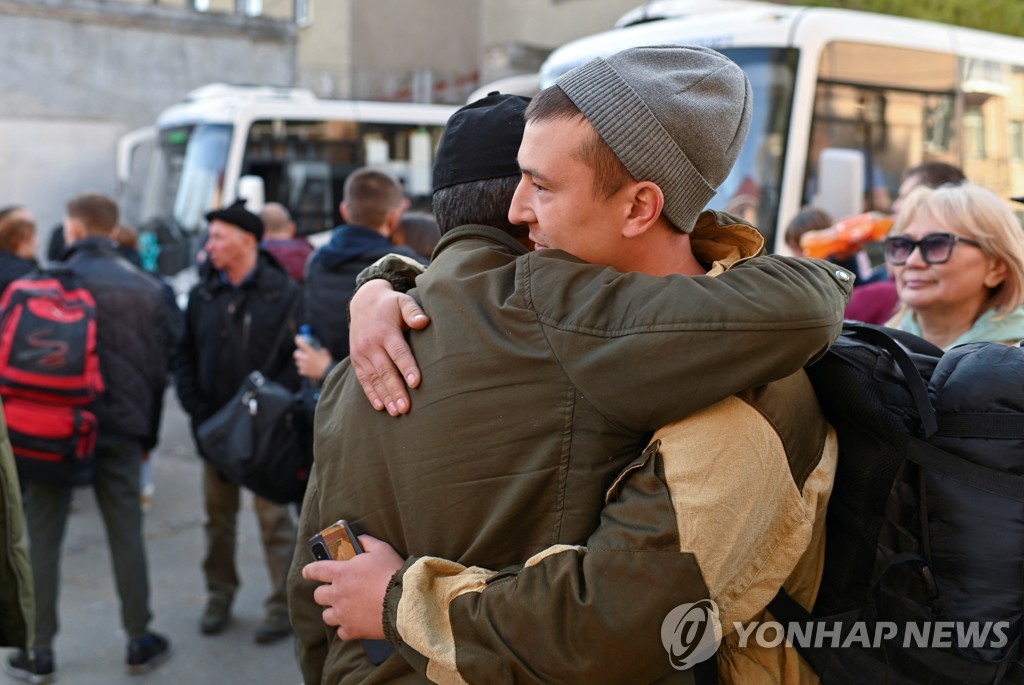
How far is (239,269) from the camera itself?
5035mm

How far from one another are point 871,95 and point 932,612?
6894 millimetres

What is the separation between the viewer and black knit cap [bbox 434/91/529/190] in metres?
1.72

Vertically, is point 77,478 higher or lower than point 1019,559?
lower

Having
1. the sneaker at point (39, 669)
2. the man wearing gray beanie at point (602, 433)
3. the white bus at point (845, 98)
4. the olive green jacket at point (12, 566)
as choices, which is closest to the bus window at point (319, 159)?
the white bus at point (845, 98)

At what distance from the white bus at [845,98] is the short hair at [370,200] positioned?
3086 millimetres

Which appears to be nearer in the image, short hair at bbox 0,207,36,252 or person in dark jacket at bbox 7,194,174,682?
person in dark jacket at bbox 7,194,174,682

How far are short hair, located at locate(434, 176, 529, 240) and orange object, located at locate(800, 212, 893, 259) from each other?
4040mm

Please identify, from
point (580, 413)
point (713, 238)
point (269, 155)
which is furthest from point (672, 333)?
point (269, 155)

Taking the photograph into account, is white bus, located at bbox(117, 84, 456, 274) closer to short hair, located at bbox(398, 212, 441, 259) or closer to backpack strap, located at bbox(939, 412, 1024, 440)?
short hair, located at bbox(398, 212, 441, 259)

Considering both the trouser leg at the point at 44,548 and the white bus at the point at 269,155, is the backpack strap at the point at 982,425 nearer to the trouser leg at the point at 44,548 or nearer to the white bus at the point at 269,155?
the trouser leg at the point at 44,548

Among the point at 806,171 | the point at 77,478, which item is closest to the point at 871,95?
the point at 806,171

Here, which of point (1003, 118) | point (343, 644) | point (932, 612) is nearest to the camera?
point (932, 612)

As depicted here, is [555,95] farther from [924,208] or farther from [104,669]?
[104,669]

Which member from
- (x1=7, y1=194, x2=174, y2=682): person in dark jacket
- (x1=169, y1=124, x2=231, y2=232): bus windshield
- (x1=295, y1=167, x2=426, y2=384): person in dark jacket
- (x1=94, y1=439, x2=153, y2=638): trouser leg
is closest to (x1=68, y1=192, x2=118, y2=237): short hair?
(x1=7, y1=194, x2=174, y2=682): person in dark jacket
